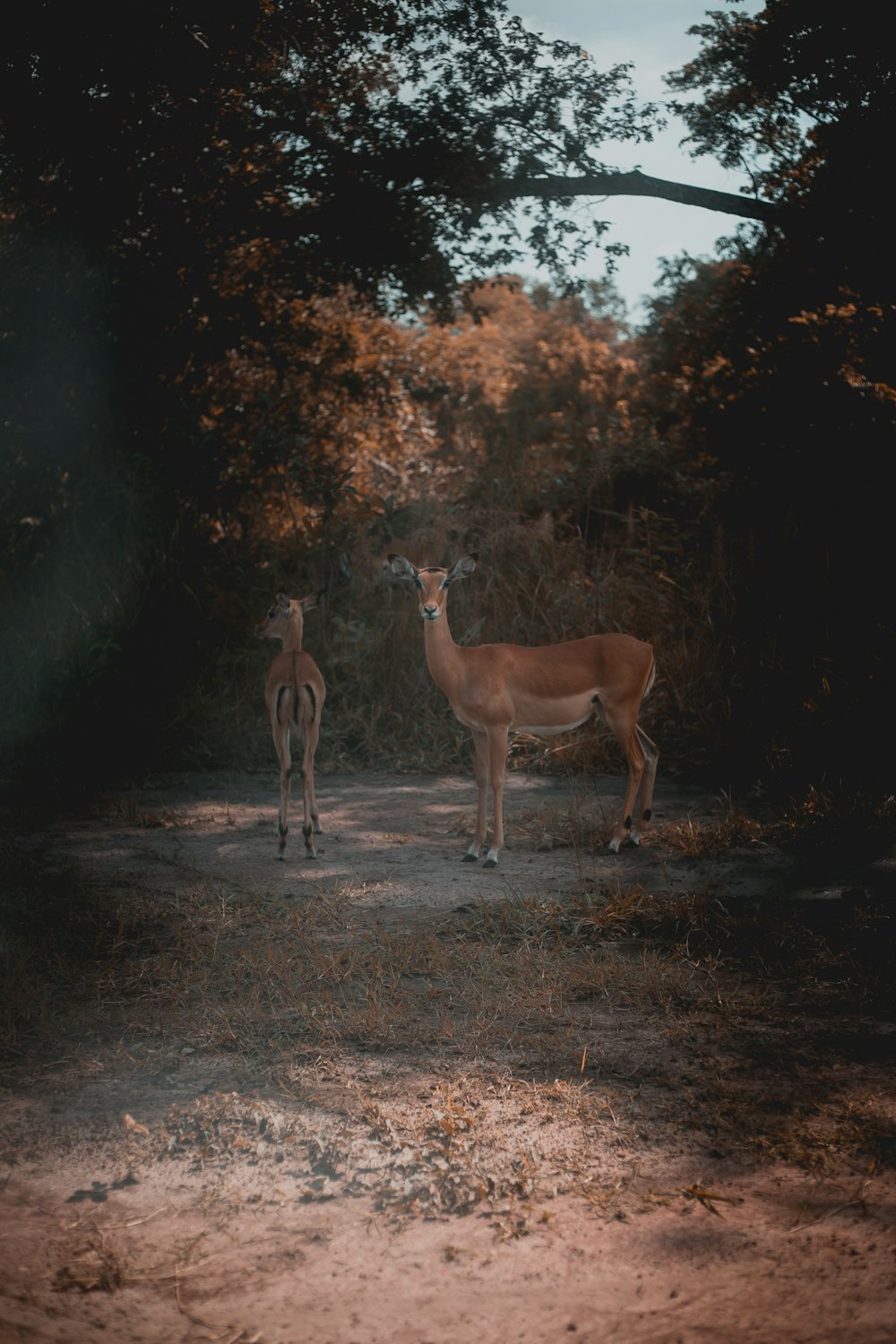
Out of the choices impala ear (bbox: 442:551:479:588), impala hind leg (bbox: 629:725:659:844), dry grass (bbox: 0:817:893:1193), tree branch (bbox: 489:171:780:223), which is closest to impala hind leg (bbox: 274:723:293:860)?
dry grass (bbox: 0:817:893:1193)

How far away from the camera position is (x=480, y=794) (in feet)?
24.3

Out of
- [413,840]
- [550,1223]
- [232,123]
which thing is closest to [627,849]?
[413,840]

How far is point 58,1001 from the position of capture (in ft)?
16.3

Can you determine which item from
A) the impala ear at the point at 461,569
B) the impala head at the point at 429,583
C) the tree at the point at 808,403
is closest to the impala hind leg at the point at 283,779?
the impala head at the point at 429,583

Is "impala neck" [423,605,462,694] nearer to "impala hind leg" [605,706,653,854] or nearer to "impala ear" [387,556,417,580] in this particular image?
"impala ear" [387,556,417,580]

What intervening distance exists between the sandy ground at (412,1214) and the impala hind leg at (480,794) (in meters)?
2.47

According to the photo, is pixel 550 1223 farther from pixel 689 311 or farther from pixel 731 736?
pixel 689 311

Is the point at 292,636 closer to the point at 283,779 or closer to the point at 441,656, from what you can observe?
the point at 283,779

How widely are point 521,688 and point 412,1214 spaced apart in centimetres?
443

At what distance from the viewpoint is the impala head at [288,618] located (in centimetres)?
841

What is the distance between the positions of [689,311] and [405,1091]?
40.5 ft

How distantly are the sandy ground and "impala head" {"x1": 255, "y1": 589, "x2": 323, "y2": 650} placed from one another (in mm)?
4266

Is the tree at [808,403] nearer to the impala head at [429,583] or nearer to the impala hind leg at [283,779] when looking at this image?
the impala head at [429,583]

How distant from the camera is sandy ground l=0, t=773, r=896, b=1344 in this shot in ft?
9.67
